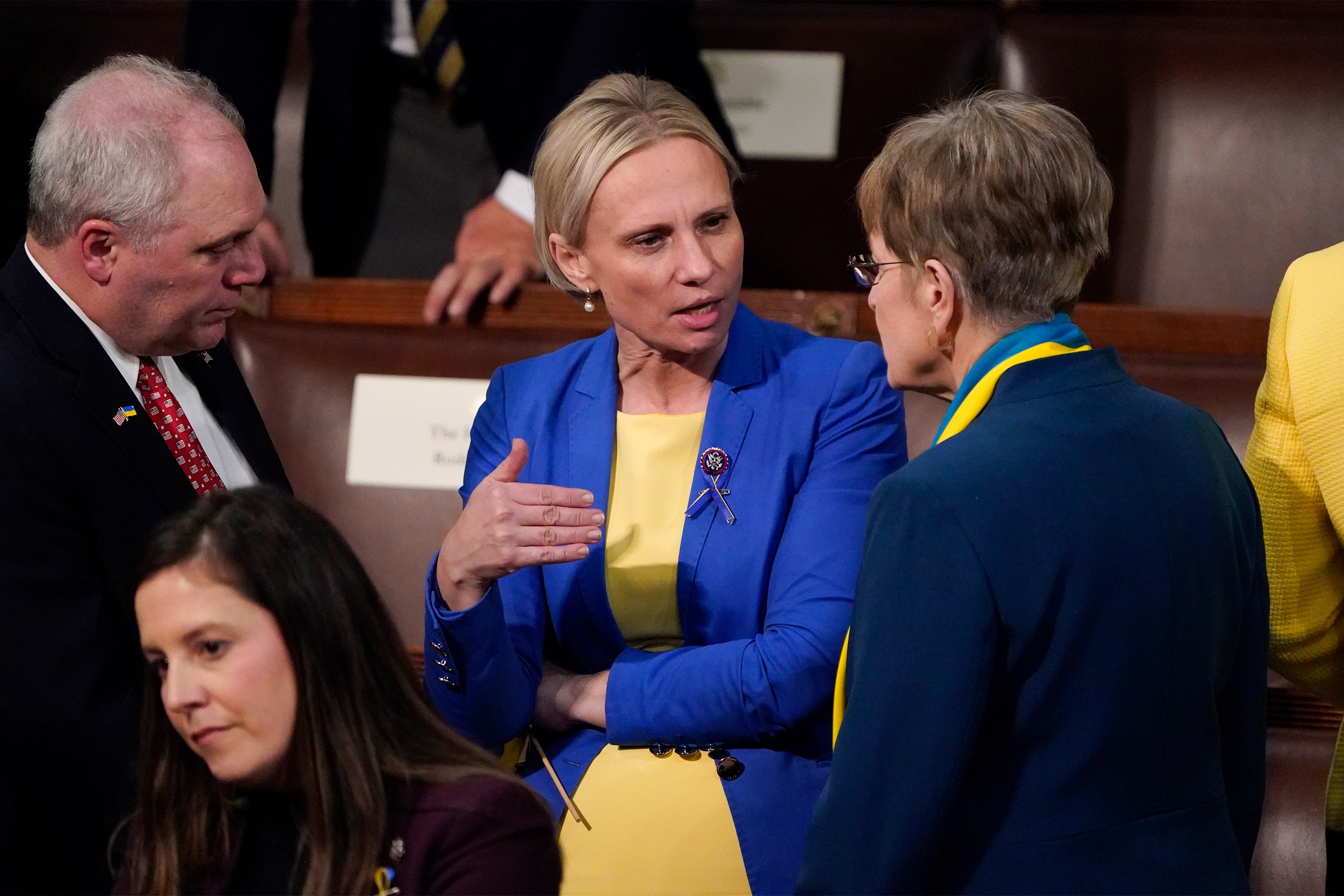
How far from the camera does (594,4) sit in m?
2.72

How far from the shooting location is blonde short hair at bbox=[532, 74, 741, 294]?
1790mm

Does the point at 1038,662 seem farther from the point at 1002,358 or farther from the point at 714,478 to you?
the point at 714,478

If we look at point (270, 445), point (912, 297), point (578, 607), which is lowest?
point (578, 607)

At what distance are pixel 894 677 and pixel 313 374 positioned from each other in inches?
65.6

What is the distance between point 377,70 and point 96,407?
1.51 meters

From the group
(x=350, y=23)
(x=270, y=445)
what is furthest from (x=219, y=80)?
(x=270, y=445)

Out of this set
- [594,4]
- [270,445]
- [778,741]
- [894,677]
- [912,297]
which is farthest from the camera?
[594,4]

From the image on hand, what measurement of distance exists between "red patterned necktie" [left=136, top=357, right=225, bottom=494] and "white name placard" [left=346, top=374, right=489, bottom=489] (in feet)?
1.97

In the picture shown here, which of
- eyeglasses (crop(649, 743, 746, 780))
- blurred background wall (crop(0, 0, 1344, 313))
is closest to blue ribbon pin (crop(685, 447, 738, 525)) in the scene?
eyeglasses (crop(649, 743, 746, 780))

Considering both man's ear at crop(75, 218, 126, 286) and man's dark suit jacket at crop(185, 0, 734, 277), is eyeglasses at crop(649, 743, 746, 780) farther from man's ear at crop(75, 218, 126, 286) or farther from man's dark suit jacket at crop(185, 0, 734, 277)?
man's dark suit jacket at crop(185, 0, 734, 277)

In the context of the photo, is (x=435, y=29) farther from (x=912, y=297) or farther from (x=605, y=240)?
(x=912, y=297)

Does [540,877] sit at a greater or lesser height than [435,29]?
lesser

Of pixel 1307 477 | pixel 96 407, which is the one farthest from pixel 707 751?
pixel 96 407

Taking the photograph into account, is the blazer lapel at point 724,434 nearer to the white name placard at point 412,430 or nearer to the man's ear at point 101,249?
the white name placard at point 412,430
